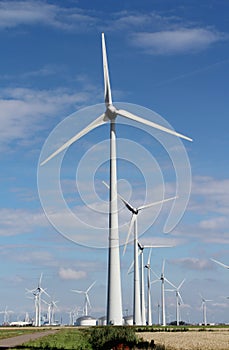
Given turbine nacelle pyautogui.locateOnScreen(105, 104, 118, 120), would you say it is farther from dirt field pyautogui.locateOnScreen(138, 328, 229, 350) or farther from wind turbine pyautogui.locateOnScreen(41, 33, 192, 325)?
dirt field pyautogui.locateOnScreen(138, 328, 229, 350)

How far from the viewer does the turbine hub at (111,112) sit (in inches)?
3066

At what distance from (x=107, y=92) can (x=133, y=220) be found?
36.6m

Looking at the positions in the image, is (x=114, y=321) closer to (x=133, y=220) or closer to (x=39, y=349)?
(x=39, y=349)

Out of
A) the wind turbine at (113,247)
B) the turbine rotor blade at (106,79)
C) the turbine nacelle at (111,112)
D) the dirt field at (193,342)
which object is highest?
the turbine rotor blade at (106,79)

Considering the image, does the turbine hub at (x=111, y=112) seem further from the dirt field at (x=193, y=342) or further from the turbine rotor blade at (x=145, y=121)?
the dirt field at (x=193, y=342)

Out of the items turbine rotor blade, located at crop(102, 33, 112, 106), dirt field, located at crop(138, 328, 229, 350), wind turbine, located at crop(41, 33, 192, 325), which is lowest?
dirt field, located at crop(138, 328, 229, 350)

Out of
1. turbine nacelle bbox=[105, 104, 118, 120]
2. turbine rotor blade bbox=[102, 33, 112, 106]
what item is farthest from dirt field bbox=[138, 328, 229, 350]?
turbine rotor blade bbox=[102, 33, 112, 106]

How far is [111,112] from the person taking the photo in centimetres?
7794

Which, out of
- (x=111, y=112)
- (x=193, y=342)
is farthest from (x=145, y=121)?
(x=193, y=342)

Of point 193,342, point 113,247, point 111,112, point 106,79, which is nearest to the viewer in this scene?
point 193,342

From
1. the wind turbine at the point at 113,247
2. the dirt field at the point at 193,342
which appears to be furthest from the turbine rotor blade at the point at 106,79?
the dirt field at the point at 193,342

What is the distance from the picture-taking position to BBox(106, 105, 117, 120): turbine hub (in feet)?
255

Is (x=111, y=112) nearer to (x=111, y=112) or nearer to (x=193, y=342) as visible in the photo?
(x=111, y=112)

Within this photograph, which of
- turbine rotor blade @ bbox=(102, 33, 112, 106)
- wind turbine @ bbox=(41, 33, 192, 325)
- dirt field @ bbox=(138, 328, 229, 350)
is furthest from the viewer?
turbine rotor blade @ bbox=(102, 33, 112, 106)
